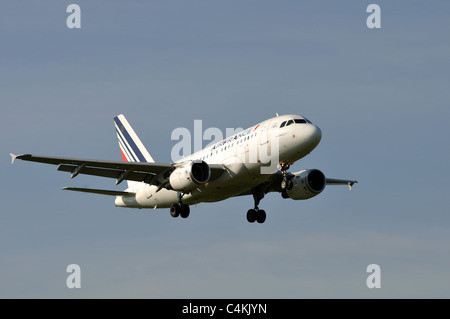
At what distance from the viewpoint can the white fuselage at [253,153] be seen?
51656mm

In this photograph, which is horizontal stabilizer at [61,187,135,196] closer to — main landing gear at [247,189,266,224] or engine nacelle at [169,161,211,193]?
engine nacelle at [169,161,211,193]

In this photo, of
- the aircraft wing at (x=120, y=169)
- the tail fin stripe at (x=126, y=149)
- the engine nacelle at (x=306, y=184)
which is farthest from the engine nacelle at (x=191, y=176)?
the tail fin stripe at (x=126, y=149)

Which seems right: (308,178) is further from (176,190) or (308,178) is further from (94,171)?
(94,171)

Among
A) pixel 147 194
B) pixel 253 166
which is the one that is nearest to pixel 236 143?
pixel 253 166

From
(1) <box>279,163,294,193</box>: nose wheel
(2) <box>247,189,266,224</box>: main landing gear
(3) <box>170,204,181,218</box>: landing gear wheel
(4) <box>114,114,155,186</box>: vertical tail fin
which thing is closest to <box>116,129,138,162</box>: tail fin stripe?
(4) <box>114,114,155,186</box>: vertical tail fin

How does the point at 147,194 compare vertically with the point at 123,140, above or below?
below

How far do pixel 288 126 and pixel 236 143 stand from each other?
13.4 feet

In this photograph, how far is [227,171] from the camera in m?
54.6

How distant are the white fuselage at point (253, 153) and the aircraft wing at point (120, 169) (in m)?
0.96

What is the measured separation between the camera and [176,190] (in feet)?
182

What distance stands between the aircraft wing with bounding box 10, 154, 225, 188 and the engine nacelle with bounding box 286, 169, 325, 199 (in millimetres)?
5752

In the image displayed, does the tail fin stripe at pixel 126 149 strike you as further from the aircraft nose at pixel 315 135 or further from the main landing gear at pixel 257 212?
the aircraft nose at pixel 315 135

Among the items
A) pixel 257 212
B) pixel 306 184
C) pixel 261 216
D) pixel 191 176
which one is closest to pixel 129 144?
pixel 257 212

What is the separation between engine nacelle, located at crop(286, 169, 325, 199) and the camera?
57844 mm
